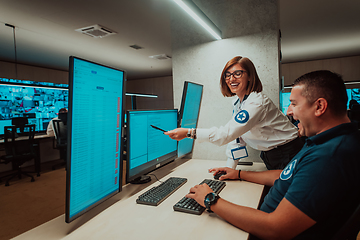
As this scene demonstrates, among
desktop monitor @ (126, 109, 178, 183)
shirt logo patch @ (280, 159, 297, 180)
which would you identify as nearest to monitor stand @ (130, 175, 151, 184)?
desktop monitor @ (126, 109, 178, 183)

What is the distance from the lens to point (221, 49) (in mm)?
2273

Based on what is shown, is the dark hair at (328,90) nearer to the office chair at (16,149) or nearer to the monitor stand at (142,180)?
the monitor stand at (142,180)

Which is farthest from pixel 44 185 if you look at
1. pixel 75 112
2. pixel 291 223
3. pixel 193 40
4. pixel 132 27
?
pixel 291 223

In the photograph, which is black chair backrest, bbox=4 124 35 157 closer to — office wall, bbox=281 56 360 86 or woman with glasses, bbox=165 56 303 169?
woman with glasses, bbox=165 56 303 169

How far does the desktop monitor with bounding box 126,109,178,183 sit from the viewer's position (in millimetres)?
1349

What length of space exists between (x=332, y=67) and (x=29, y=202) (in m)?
9.44

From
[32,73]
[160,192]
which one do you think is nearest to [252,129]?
[160,192]

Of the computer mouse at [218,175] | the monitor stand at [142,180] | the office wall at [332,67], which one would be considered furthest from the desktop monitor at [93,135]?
the office wall at [332,67]

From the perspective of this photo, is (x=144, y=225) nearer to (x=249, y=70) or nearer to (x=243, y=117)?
(x=243, y=117)

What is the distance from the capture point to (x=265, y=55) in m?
2.07

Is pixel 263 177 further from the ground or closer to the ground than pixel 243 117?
closer to the ground

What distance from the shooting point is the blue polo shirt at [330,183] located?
73 centimetres

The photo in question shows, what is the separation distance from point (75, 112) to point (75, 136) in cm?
10

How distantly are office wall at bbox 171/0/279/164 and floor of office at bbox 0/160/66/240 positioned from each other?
234cm
